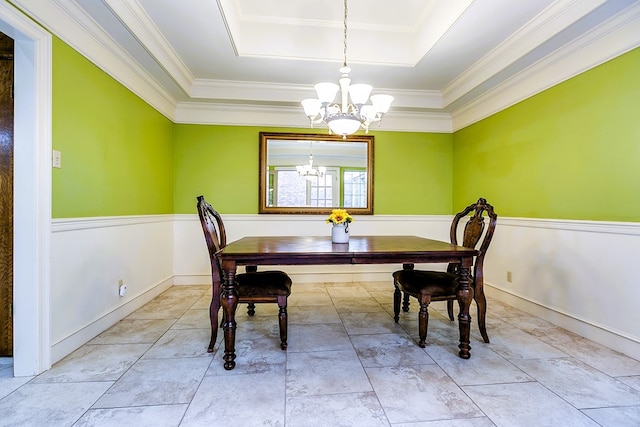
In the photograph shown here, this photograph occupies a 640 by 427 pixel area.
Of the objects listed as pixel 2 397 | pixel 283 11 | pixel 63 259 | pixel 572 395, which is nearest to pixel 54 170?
pixel 63 259

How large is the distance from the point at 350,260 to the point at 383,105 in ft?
4.02

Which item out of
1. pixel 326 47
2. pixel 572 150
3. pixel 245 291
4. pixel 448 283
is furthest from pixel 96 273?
pixel 572 150

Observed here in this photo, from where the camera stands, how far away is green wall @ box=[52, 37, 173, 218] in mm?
1946

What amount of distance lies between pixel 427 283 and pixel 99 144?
2.77 meters

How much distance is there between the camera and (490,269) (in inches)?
135

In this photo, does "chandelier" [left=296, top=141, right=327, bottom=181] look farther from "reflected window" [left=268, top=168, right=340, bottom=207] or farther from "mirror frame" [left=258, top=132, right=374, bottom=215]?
"mirror frame" [left=258, top=132, right=374, bottom=215]

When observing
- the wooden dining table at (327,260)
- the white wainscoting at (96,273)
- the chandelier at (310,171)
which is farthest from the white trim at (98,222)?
the chandelier at (310,171)

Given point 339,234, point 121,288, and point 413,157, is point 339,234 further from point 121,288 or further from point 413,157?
point 413,157

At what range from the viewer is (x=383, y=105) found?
7.47 feet

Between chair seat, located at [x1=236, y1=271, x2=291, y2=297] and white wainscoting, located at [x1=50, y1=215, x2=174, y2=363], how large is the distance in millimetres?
1117

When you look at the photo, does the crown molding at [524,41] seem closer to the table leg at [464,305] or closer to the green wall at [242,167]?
the green wall at [242,167]

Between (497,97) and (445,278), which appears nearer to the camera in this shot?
(445,278)

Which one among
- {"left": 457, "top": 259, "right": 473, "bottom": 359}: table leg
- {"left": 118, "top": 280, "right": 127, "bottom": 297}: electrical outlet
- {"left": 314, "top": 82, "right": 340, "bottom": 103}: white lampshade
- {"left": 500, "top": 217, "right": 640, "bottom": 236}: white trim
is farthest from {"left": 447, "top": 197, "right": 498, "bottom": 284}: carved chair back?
{"left": 118, "top": 280, "right": 127, "bottom": 297}: electrical outlet

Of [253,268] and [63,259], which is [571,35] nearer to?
[253,268]
